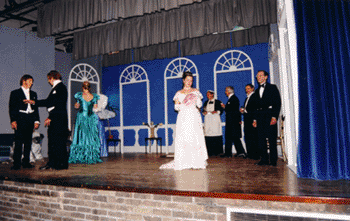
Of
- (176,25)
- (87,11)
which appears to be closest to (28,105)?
(87,11)

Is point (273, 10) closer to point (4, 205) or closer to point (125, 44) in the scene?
point (125, 44)

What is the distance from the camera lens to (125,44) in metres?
6.90

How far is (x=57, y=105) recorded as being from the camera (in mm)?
3949

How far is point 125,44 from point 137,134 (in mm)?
3062

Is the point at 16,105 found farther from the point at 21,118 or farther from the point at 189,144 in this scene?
the point at 189,144

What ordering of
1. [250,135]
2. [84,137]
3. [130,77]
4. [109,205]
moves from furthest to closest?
1. [130,77]
2. [250,135]
3. [84,137]
4. [109,205]

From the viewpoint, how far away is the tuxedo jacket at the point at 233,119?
5.89 meters

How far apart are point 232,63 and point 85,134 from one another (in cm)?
458

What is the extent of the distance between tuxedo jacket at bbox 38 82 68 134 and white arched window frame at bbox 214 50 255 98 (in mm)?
4662

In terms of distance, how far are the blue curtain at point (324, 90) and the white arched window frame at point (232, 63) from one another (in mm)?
4334

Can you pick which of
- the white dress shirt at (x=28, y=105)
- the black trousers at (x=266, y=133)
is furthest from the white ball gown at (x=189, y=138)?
the white dress shirt at (x=28, y=105)

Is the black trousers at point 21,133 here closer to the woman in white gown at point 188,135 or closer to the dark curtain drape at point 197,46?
the woman in white gown at point 188,135

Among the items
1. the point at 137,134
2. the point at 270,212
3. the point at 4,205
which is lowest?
the point at 4,205

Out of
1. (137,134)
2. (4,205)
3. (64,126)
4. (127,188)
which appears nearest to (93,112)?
(64,126)
